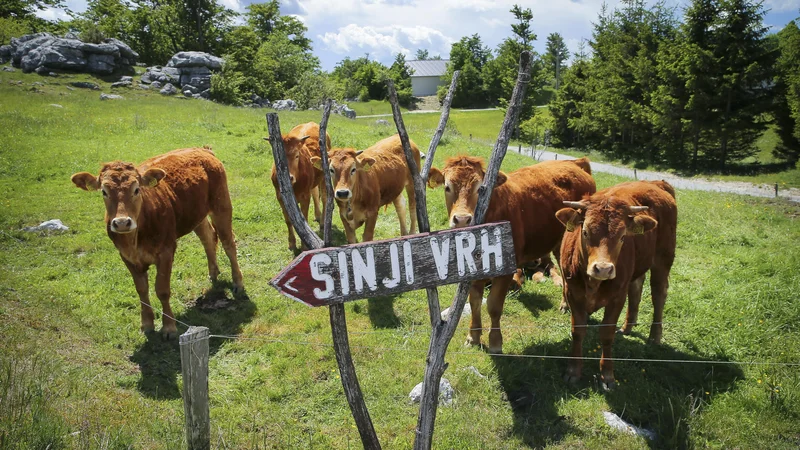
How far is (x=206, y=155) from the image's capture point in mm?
8195

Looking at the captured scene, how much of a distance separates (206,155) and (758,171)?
27.6 meters

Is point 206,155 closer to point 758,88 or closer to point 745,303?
point 745,303

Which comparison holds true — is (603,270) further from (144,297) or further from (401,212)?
(401,212)

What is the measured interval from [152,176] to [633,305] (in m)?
6.71

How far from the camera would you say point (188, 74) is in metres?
39.6

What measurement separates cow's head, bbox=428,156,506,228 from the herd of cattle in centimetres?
1

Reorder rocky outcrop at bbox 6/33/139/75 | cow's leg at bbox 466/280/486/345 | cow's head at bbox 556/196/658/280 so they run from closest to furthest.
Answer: cow's head at bbox 556/196/658/280 < cow's leg at bbox 466/280/486/345 < rocky outcrop at bbox 6/33/139/75

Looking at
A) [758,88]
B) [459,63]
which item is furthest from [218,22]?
[758,88]

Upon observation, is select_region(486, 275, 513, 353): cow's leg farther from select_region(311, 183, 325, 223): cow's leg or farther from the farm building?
Result: the farm building

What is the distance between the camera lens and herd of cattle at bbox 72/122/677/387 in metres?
5.53

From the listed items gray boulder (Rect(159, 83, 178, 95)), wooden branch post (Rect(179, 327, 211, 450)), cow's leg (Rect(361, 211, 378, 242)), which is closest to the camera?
wooden branch post (Rect(179, 327, 211, 450))

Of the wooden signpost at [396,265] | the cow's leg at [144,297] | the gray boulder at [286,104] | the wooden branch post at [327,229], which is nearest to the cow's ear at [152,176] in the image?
the cow's leg at [144,297]

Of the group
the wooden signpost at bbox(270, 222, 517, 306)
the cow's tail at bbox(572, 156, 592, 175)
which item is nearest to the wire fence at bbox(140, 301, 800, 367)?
the wooden signpost at bbox(270, 222, 517, 306)

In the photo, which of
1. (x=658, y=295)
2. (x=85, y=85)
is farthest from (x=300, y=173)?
(x=85, y=85)
